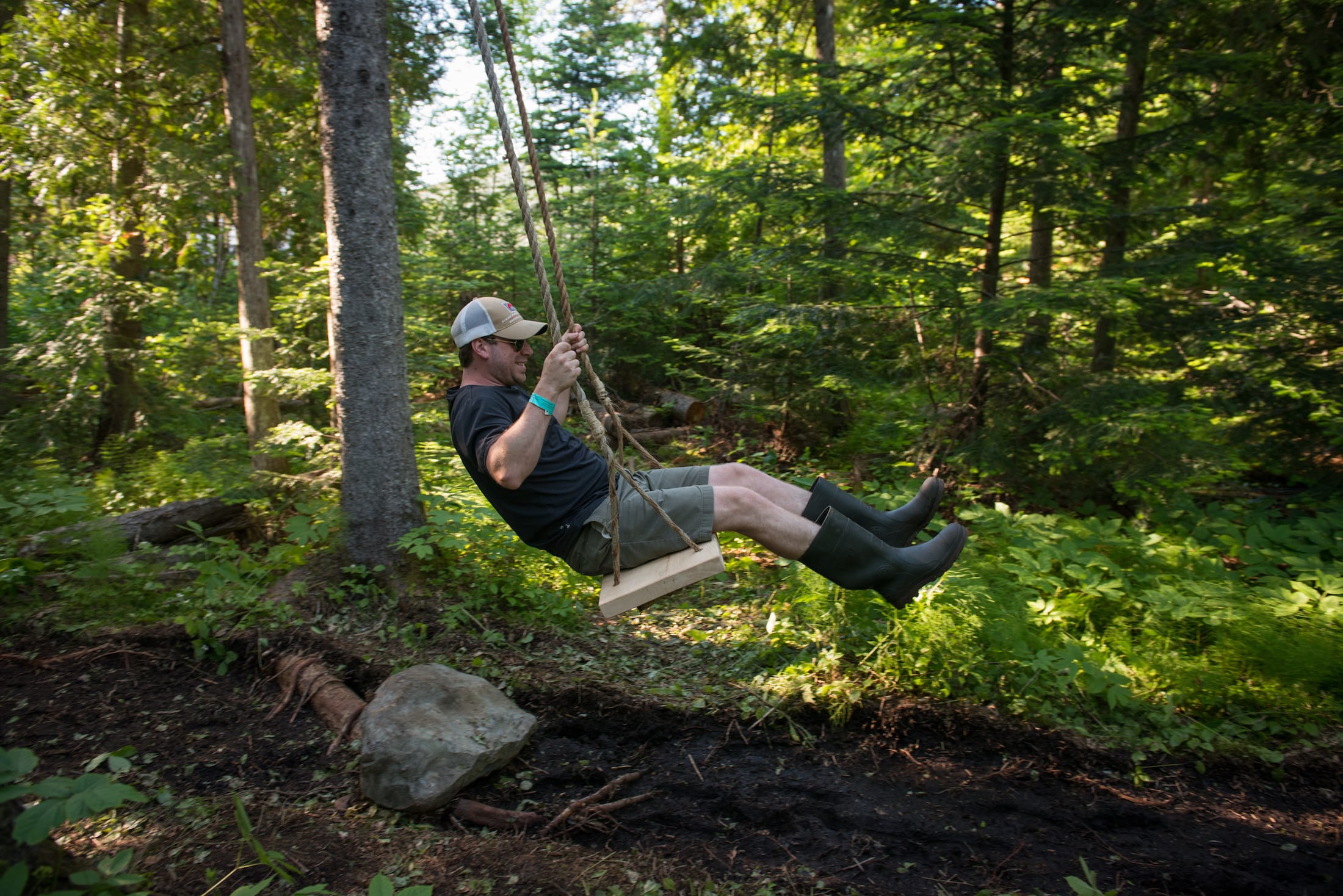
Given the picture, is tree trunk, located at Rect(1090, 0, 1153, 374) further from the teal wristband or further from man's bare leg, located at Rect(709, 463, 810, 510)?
the teal wristband

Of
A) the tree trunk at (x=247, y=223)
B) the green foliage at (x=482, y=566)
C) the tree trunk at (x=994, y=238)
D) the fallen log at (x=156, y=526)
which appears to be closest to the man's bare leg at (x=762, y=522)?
the green foliage at (x=482, y=566)

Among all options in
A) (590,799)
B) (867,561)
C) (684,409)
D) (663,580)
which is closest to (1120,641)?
(867,561)

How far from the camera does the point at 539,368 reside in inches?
352

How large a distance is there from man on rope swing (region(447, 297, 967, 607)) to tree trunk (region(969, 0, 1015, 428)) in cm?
272

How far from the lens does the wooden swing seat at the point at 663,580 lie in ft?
9.62

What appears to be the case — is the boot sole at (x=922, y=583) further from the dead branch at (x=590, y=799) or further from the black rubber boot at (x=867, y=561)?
the dead branch at (x=590, y=799)

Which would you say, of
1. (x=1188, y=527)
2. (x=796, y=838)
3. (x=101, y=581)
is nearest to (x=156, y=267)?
(x=101, y=581)

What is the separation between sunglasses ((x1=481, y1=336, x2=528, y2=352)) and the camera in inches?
135

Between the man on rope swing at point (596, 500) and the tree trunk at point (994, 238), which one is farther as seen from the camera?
the tree trunk at point (994, 238)

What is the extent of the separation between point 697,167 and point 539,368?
414 centimetres

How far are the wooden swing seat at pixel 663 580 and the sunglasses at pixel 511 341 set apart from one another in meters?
1.24

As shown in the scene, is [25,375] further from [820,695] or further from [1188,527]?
[1188,527]

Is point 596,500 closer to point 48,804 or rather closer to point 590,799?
point 590,799

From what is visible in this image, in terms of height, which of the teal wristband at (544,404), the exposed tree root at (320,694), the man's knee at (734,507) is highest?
the teal wristband at (544,404)
